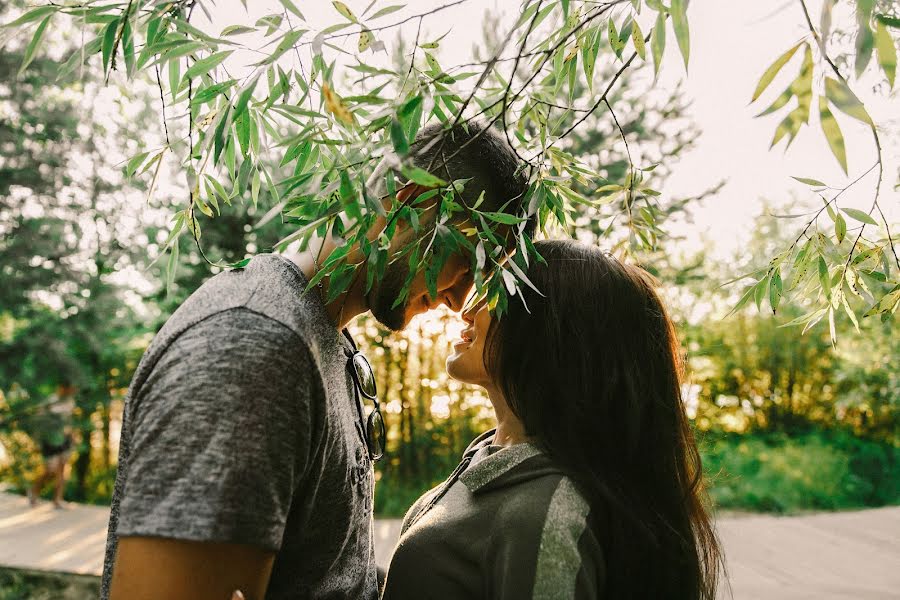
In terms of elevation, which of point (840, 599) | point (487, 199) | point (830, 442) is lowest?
point (840, 599)

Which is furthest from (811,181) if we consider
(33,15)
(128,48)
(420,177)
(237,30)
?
(33,15)

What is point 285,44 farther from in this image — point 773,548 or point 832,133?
point 773,548

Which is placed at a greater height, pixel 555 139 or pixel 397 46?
pixel 397 46

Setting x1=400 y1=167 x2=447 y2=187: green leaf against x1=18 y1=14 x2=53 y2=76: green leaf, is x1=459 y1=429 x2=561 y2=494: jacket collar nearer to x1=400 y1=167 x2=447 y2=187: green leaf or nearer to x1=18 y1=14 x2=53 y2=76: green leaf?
x1=400 y1=167 x2=447 y2=187: green leaf

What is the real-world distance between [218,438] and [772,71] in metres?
0.78

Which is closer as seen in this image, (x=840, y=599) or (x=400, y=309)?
(x=400, y=309)

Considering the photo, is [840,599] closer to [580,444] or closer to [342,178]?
[580,444]

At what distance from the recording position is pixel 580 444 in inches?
53.3

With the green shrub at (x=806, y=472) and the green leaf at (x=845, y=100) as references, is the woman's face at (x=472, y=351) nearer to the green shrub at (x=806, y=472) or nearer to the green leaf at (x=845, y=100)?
the green leaf at (x=845, y=100)

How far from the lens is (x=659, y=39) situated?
774mm

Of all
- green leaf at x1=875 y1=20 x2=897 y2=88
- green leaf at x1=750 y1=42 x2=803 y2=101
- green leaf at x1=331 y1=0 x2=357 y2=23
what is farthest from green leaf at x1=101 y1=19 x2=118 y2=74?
green leaf at x1=875 y1=20 x2=897 y2=88

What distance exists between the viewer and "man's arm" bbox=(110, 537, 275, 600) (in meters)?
0.79

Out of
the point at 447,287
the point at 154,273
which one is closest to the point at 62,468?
the point at 154,273

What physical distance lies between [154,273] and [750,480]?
636cm
